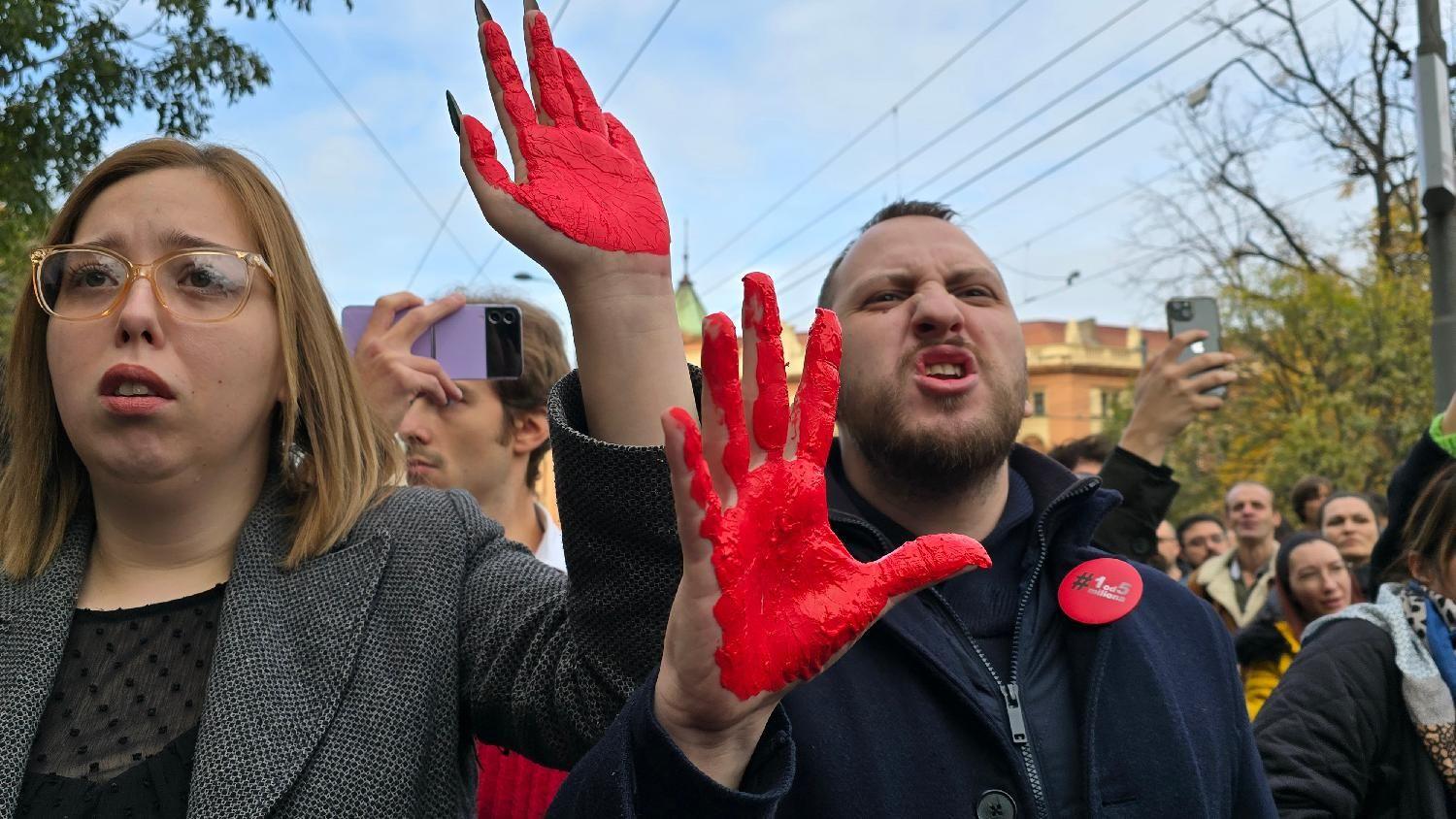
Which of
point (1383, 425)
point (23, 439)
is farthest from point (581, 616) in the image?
point (1383, 425)

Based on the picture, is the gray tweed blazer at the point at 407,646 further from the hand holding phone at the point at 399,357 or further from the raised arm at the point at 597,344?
the hand holding phone at the point at 399,357

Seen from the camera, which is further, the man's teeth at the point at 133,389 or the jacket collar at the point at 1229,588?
the jacket collar at the point at 1229,588

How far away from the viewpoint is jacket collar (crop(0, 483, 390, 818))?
1399mm

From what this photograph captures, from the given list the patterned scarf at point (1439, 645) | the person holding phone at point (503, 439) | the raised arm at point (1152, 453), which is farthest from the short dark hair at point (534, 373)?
the patterned scarf at point (1439, 645)

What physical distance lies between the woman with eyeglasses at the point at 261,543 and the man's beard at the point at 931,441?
0.75 meters

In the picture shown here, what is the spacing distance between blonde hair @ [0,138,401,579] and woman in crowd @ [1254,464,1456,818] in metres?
1.85

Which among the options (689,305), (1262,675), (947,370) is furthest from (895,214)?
(689,305)

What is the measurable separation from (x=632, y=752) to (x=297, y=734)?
44 cm

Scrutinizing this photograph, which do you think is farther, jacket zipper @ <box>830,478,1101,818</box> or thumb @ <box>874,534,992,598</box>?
jacket zipper @ <box>830,478,1101,818</box>

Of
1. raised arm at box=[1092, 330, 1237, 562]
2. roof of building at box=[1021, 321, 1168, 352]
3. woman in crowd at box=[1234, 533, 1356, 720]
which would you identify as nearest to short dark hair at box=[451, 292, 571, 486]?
raised arm at box=[1092, 330, 1237, 562]

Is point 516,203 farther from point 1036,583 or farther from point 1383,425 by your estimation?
point 1383,425

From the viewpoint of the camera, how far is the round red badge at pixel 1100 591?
197 cm

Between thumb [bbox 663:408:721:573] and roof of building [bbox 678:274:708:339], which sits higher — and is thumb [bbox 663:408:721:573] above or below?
below

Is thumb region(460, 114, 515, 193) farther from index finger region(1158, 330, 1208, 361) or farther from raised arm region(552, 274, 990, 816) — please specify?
index finger region(1158, 330, 1208, 361)
